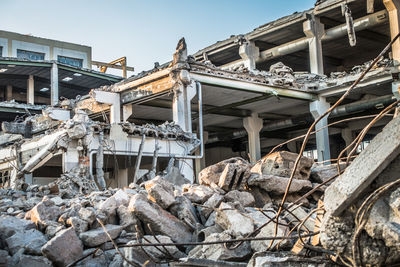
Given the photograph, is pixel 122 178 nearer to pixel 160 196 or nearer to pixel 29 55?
pixel 160 196

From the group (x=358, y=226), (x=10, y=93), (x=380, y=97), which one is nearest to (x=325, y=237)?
(x=358, y=226)

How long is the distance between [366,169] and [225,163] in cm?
657

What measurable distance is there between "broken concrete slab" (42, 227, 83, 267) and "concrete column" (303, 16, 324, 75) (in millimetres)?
20119

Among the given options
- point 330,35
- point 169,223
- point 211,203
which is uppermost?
point 330,35

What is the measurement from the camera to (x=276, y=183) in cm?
876

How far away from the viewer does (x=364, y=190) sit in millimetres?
3600

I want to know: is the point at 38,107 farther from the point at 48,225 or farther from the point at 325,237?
the point at 325,237

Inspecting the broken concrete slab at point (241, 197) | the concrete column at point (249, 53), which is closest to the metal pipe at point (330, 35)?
the concrete column at point (249, 53)

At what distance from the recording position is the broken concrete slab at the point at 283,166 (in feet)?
29.8

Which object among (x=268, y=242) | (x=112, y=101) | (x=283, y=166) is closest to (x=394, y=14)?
(x=112, y=101)

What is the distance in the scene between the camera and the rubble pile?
606 cm

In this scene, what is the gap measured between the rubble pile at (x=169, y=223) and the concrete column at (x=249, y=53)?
18.0 m

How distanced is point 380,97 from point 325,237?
19.3 m

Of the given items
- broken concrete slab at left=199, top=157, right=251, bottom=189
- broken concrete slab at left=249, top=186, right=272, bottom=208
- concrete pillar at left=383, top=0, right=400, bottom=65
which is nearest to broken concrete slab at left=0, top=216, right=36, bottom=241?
broken concrete slab at left=199, top=157, right=251, bottom=189
